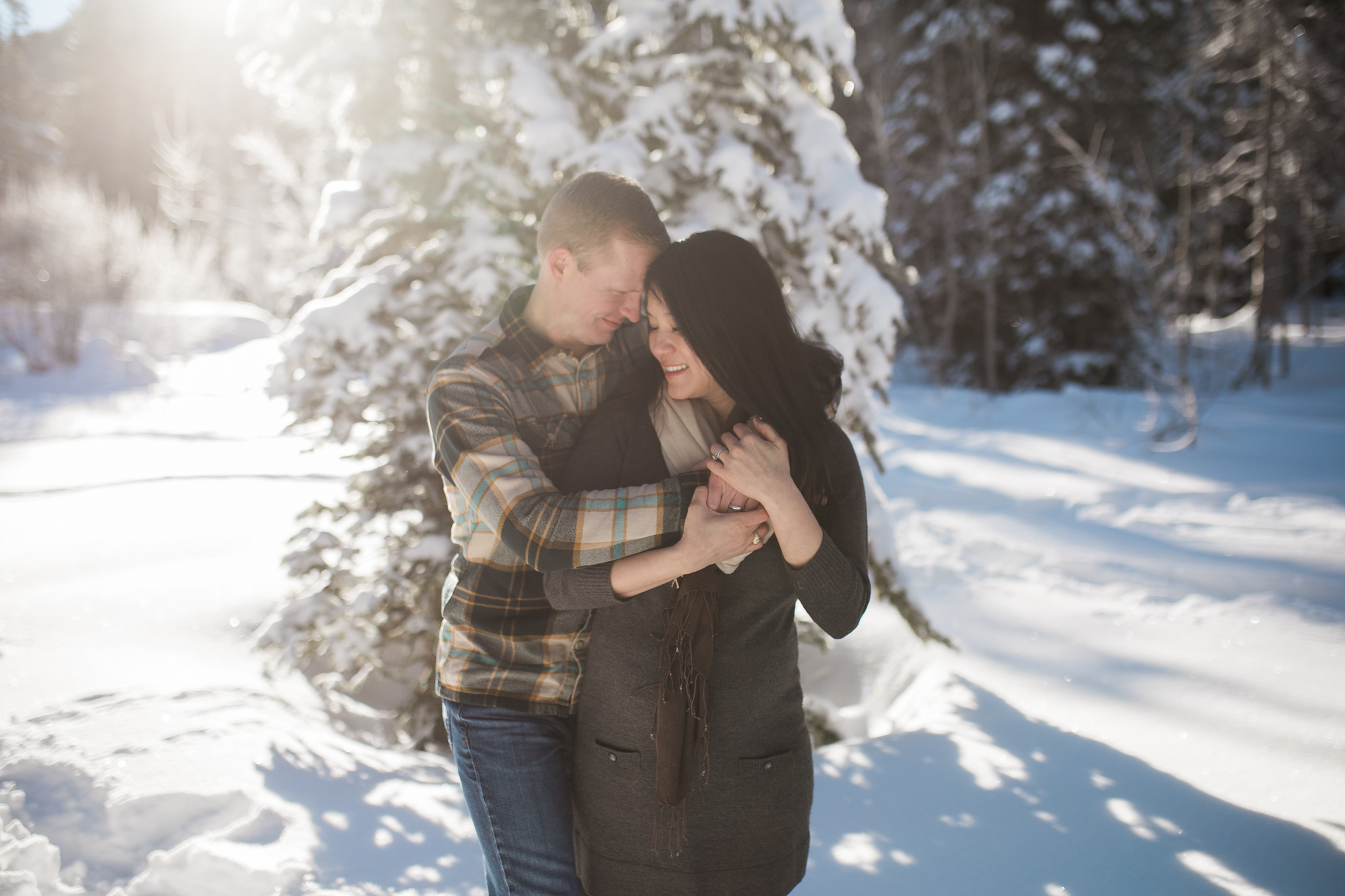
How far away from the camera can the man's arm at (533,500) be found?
1494 mm

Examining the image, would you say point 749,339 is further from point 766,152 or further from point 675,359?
point 766,152

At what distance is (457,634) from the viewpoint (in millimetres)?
1787

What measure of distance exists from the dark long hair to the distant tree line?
1114 centimetres

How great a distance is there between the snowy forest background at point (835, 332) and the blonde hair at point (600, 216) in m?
2.05

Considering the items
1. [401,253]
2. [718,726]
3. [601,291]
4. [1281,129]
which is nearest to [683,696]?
[718,726]

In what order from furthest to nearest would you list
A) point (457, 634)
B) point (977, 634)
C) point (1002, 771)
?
point (977, 634), point (1002, 771), point (457, 634)

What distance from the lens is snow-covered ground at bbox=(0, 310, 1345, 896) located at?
2723mm

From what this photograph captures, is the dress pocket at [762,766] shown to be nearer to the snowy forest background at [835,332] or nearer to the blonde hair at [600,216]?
the blonde hair at [600,216]

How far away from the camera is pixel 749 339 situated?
1.61 metres

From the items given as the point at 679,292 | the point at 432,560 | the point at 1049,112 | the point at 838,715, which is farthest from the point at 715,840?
the point at 1049,112

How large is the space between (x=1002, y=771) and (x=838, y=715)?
1200 mm

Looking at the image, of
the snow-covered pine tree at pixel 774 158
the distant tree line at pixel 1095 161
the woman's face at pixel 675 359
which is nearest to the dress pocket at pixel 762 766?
the woman's face at pixel 675 359

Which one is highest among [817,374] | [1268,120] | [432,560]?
[1268,120]

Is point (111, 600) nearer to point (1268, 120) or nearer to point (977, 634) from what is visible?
point (977, 634)
